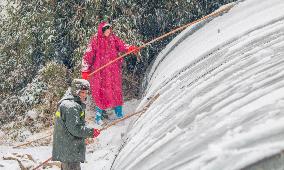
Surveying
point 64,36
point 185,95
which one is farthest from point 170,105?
point 64,36

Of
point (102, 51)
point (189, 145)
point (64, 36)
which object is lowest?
point (189, 145)

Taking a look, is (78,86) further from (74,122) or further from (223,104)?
(223,104)

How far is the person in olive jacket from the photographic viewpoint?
14.8ft

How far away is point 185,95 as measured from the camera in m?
3.88

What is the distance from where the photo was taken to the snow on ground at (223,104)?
7.88 feet

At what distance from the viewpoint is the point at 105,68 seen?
6867 millimetres

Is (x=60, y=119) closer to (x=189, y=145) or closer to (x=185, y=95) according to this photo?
(x=185, y=95)

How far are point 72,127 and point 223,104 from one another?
6.21ft

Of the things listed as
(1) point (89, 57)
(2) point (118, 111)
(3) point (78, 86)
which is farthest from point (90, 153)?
(3) point (78, 86)

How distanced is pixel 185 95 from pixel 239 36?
0.94 metres

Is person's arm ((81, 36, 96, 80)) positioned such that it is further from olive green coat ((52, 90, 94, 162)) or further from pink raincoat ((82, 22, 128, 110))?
A: olive green coat ((52, 90, 94, 162))

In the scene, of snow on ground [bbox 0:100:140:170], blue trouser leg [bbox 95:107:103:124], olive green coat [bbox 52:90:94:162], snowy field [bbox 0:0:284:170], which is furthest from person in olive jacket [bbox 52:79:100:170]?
blue trouser leg [bbox 95:107:103:124]

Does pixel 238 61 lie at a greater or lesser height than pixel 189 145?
greater

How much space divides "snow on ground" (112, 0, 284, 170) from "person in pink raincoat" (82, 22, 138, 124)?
161 centimetres
